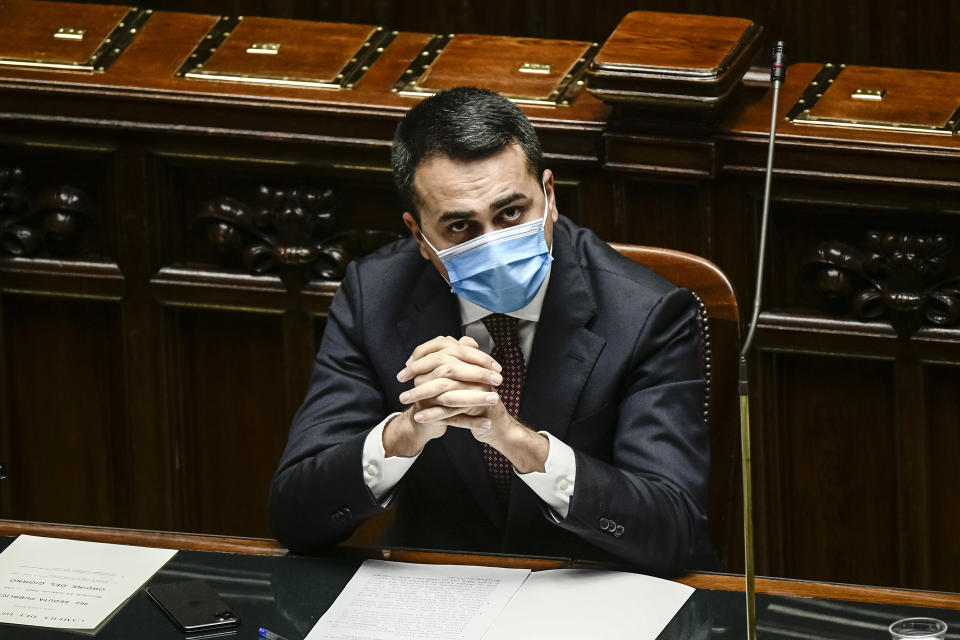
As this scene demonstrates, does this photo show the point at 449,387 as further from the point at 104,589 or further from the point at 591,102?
the point at 591,102

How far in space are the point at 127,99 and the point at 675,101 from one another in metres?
1.13

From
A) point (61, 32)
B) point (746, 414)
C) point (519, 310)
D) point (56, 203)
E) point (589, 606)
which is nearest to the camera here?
point (746, 414)

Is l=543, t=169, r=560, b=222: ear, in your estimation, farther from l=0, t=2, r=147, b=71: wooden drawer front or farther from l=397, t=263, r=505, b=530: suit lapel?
l=0, t=2, r=147, b=71: wooden drawer front

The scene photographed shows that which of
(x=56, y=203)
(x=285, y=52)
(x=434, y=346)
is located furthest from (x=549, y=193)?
(x=56, y=203)

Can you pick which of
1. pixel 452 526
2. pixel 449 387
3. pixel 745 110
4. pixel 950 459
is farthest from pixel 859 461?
pixel 449 387

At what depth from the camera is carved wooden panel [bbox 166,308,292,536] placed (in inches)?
136

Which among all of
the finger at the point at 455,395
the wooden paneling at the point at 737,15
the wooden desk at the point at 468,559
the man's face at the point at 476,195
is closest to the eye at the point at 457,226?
the man's face at the point at 476,195

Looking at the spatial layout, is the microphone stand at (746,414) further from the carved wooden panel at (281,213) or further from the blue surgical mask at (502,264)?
the carved wooden panel at (281,213)

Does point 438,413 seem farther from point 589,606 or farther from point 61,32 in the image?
point 61,32

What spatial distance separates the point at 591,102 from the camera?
320 centimetres

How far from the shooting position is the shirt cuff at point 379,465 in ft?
7.67

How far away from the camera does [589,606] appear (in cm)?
208

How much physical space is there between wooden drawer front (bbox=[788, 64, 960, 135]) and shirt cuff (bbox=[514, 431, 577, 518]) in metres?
1.11

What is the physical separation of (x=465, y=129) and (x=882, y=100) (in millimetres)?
1087
